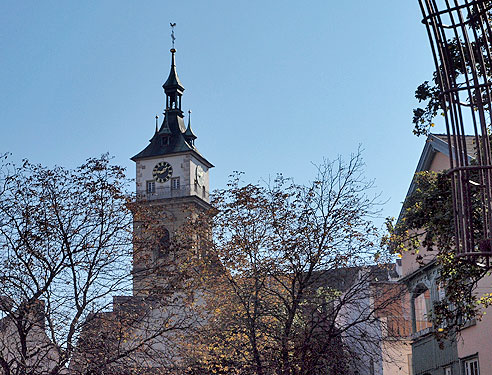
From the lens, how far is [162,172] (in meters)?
85.9

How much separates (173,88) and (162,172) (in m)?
9.49

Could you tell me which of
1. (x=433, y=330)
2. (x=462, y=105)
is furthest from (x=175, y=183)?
(x=462, y=105)

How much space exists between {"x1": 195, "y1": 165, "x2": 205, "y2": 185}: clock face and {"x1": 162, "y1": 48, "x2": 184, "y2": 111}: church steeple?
753 cm

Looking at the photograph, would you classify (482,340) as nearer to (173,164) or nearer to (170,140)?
(173,164)

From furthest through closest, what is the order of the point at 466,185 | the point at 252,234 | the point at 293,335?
the point at 252,234, the point at 293,335, the point at 466,185

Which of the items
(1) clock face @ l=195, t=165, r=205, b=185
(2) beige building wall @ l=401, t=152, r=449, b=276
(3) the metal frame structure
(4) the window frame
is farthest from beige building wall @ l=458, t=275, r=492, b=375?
(1) clock face @ l=195, t=165, r=205, b=185

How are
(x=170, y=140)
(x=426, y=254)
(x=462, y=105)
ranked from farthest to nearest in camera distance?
(x=170, y=140)
(x=426, y=254)
(x=462, y=105)

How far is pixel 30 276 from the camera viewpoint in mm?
19609

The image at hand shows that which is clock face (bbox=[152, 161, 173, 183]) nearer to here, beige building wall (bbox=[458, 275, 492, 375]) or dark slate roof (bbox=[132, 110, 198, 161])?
dark slate roof (bbox=[132, 110, 198, 161])

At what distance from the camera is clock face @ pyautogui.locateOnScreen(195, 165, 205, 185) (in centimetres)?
8750

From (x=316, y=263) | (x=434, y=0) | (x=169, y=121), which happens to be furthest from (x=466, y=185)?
(x=169, y=121)

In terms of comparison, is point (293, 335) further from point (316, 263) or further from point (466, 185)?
point (466, 185)

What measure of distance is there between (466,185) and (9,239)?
17556mm

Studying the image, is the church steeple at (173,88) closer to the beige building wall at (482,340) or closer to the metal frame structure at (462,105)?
the beige building wall at (482,340)
